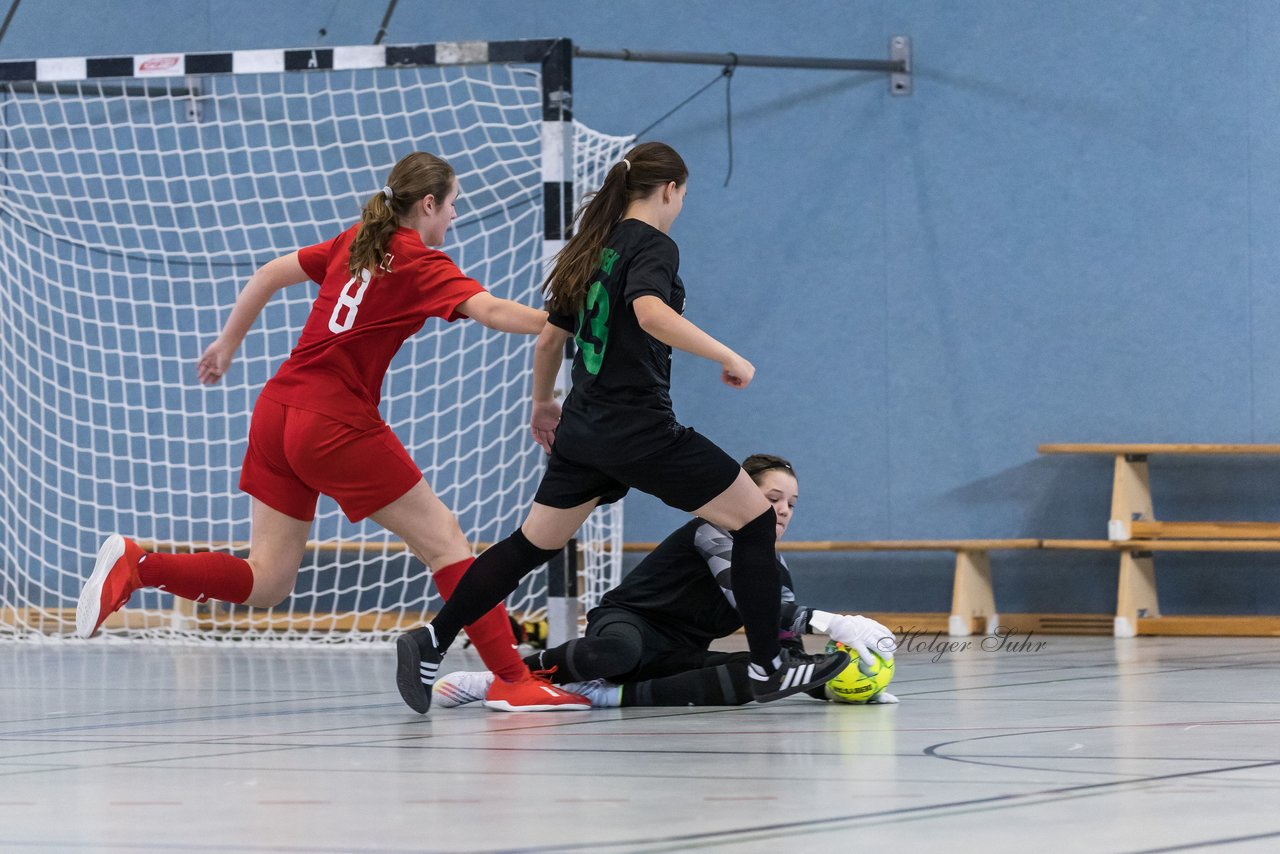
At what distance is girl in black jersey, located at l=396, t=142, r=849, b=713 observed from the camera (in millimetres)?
3752

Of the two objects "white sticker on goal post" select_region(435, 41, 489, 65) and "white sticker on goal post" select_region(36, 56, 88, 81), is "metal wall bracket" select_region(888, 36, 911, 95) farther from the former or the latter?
"white sticker on goal post" select_region(36, 56, 88, 81)

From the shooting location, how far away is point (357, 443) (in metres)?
4.09

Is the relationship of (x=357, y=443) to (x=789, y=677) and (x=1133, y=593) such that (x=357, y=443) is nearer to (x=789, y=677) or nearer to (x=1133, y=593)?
(x=789, y=677)

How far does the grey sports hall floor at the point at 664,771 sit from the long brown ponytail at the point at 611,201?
39.8 inches

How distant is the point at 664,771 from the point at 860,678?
1.33 m

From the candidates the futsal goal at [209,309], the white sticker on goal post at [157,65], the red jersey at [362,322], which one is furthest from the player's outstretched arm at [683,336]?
the futsal goal at [209,309]

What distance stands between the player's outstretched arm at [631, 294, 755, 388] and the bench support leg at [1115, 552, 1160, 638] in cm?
406

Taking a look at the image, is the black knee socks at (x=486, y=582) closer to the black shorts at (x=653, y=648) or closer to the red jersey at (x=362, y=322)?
the black shorts at (x=653, y=648)

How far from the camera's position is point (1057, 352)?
7703 mm

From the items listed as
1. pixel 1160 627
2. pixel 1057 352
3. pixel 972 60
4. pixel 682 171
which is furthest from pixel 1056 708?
pixel 972 60

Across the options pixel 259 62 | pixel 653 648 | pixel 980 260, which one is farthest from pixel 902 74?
pixel 653 648

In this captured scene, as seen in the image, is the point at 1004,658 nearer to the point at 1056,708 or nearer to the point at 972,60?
the point at 1056,708

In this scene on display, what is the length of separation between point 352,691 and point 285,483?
0.88 metres

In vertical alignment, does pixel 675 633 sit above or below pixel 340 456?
below
